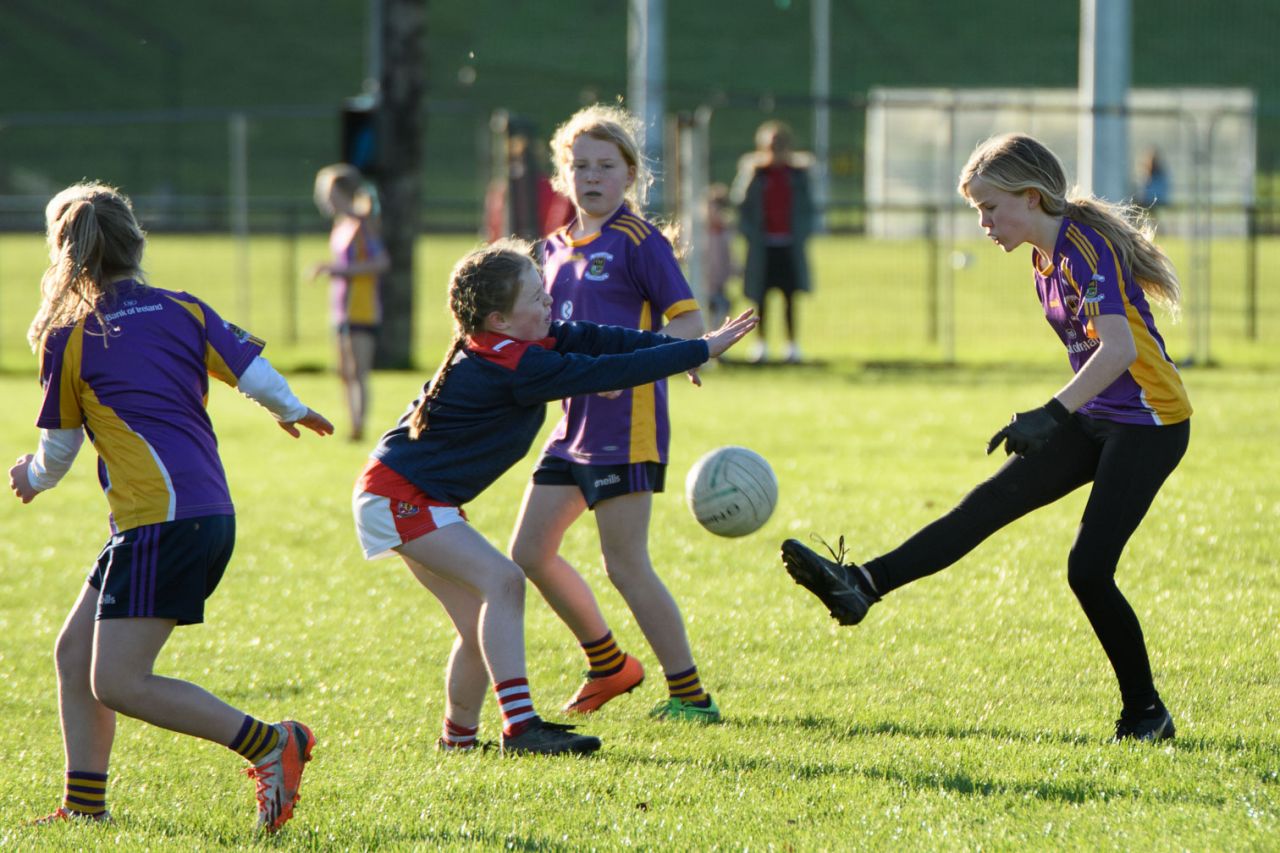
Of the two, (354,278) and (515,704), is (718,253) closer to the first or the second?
(354,278)

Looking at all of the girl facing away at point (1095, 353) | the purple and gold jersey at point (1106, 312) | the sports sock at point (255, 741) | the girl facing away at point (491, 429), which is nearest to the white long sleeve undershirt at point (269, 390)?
the girl facing away at point (491, 429)

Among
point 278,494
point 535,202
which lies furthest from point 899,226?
point 278,494

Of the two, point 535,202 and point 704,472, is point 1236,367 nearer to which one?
point 535,202

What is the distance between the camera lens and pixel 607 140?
18.2 ft

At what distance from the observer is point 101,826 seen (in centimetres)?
438

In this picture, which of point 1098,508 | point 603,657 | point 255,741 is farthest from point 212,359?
point 1098,508

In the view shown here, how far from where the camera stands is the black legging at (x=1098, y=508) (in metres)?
4.87

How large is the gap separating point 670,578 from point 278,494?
3597mm

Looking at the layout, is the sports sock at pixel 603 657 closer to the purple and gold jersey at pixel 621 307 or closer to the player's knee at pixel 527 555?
the player's knee at pixel 527 555

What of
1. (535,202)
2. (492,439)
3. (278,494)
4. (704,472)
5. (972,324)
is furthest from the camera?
(972,324)

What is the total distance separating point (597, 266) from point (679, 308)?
313mm

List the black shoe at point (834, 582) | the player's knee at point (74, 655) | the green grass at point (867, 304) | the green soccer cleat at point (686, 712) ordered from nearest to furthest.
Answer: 1. the player's knee at point (74, 655)
2. the black shoe at point (834, 582)
3. the green soccer cleat at point (686, 712)
4. the green grass at point (867, 304)

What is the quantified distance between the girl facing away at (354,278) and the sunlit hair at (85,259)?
7.60 m

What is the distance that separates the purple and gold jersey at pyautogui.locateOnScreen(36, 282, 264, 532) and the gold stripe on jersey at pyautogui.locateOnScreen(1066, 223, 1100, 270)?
2.44 meters
